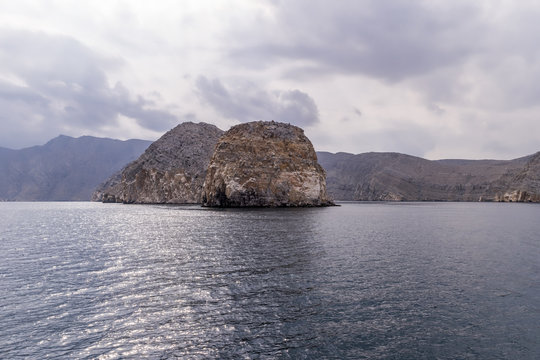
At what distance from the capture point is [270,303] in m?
17.8

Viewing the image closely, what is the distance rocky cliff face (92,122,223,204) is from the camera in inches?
6668

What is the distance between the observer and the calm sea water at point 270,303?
12.9 metres

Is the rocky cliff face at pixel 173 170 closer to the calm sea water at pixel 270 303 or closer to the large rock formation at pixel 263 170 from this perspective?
the large rock formation at pixel 263 170

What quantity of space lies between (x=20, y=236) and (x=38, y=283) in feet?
107

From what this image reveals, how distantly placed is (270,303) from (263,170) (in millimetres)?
94007

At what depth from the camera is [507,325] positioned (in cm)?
1503

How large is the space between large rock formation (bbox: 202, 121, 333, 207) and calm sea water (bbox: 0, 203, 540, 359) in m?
77.4

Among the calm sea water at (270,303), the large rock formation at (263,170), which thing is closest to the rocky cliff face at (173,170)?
the large rock formation at (263,170)

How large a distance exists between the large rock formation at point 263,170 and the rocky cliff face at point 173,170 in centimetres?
4897

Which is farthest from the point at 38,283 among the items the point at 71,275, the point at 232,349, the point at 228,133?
the point at 228,133

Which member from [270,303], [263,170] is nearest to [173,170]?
[263,170]

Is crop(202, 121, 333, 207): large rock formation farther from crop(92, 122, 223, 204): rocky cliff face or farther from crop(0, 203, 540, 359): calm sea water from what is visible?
crop(0, 203, 540, 359): calm sea water

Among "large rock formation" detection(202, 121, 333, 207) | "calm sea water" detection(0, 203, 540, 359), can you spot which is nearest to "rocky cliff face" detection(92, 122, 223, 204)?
"large rock formation" detection(202, 121, 333, 207)

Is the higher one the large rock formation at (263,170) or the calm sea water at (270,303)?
the large rock formation at (263,170)
